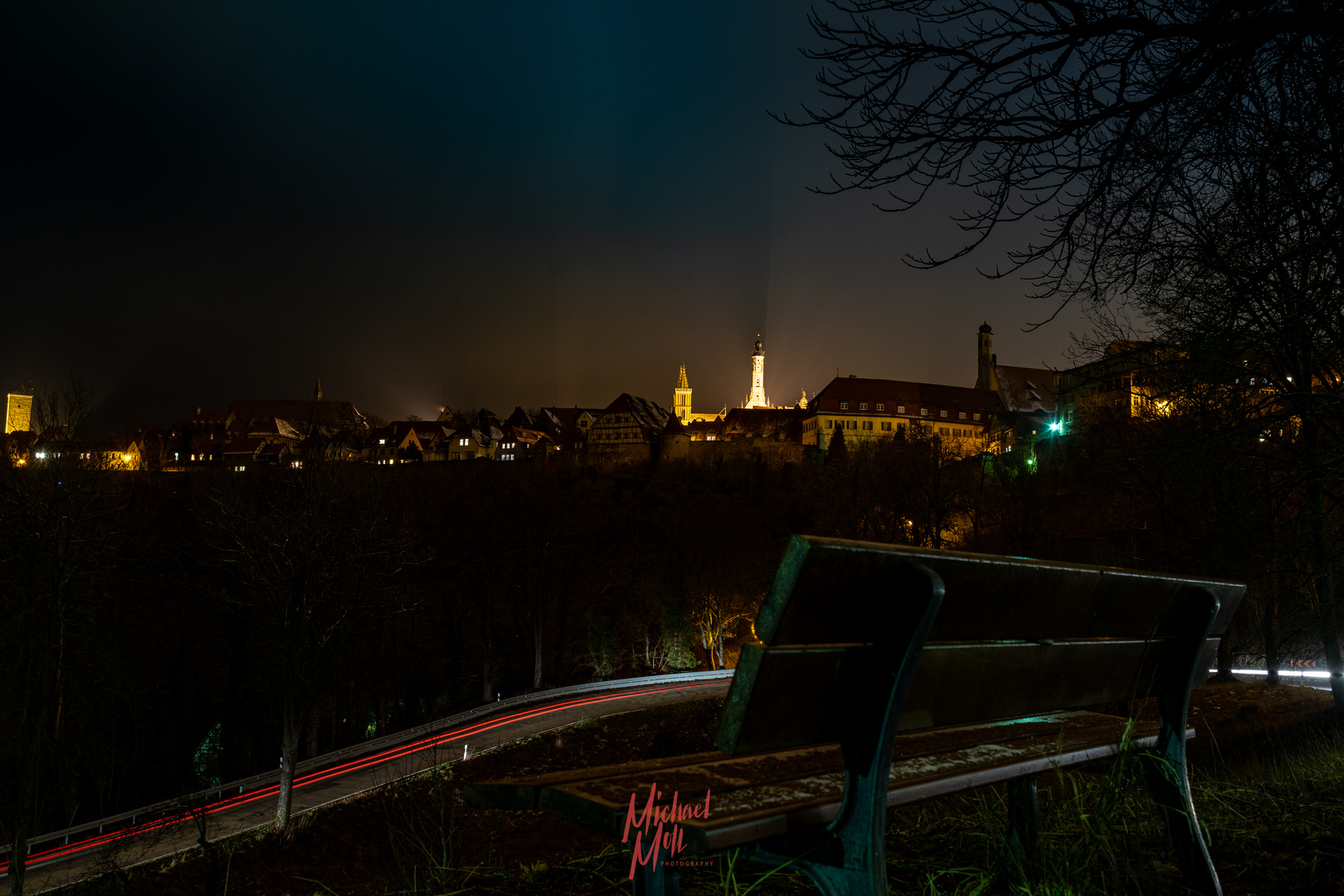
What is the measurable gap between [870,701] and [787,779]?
1.88ft

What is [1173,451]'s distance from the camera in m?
8.77

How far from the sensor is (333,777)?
79.2 ft

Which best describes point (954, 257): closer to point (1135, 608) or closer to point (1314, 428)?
point (1135, 608)

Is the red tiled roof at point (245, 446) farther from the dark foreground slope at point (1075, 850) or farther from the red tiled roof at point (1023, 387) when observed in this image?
the dark foreground slope at point (1075, 850)

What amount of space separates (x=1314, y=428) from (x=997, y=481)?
3891 centimetres

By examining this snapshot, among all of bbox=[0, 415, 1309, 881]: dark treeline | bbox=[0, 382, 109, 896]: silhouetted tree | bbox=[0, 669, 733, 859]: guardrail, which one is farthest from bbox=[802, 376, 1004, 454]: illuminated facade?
bbox=[0, 382, 109, 896]: silhouetted tree

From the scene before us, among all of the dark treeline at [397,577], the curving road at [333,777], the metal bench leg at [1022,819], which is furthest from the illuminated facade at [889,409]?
the metal bench leg at [1022,819]

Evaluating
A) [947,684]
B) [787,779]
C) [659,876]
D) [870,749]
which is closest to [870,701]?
[870,749]

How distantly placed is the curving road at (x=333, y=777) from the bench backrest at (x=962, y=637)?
30.1 feet

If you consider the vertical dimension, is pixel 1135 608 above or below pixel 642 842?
above

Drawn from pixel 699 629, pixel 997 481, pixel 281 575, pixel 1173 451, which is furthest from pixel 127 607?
pixel 997 481

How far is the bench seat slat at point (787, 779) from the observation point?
7.01 ft

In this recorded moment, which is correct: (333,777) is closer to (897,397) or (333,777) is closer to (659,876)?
(659,876)

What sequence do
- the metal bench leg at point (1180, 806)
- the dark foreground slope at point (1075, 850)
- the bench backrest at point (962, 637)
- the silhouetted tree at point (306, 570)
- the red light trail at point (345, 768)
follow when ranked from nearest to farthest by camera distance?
the bench backrest at point (962, 637), the metal bench leg at point (1180, 806), the dark foreground slope at point (1075, 850), the red light trail at point (345, 768), the silhouetted tree at point (306, 570)
